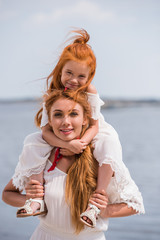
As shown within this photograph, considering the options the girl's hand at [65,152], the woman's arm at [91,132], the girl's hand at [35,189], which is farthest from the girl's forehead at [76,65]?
the girl's hand at [35,189]

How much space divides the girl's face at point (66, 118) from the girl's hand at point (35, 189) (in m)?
0.23

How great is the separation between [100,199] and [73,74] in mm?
577

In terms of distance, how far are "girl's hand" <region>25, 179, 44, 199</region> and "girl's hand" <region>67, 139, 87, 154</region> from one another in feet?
0.69

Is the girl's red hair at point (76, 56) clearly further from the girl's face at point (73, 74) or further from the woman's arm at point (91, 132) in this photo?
the woman's arm at point (91, 132)

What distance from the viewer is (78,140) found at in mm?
1790

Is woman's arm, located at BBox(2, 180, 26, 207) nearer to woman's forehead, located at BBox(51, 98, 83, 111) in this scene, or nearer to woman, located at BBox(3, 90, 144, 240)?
woman, located at BBox(3, 90, 144, 240)

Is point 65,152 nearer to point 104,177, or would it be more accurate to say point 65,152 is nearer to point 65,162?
point 65,162

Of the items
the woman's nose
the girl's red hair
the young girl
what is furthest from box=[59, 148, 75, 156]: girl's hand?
the girl's red hair

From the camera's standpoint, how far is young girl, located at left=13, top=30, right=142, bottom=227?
1735mm

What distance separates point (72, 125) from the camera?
69.8 inches

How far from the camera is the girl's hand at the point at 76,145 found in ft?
5.81

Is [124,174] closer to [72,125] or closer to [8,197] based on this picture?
[72,125]

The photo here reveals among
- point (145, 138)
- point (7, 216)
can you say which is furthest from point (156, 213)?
point (145, 138)

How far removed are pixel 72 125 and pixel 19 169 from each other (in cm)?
33
